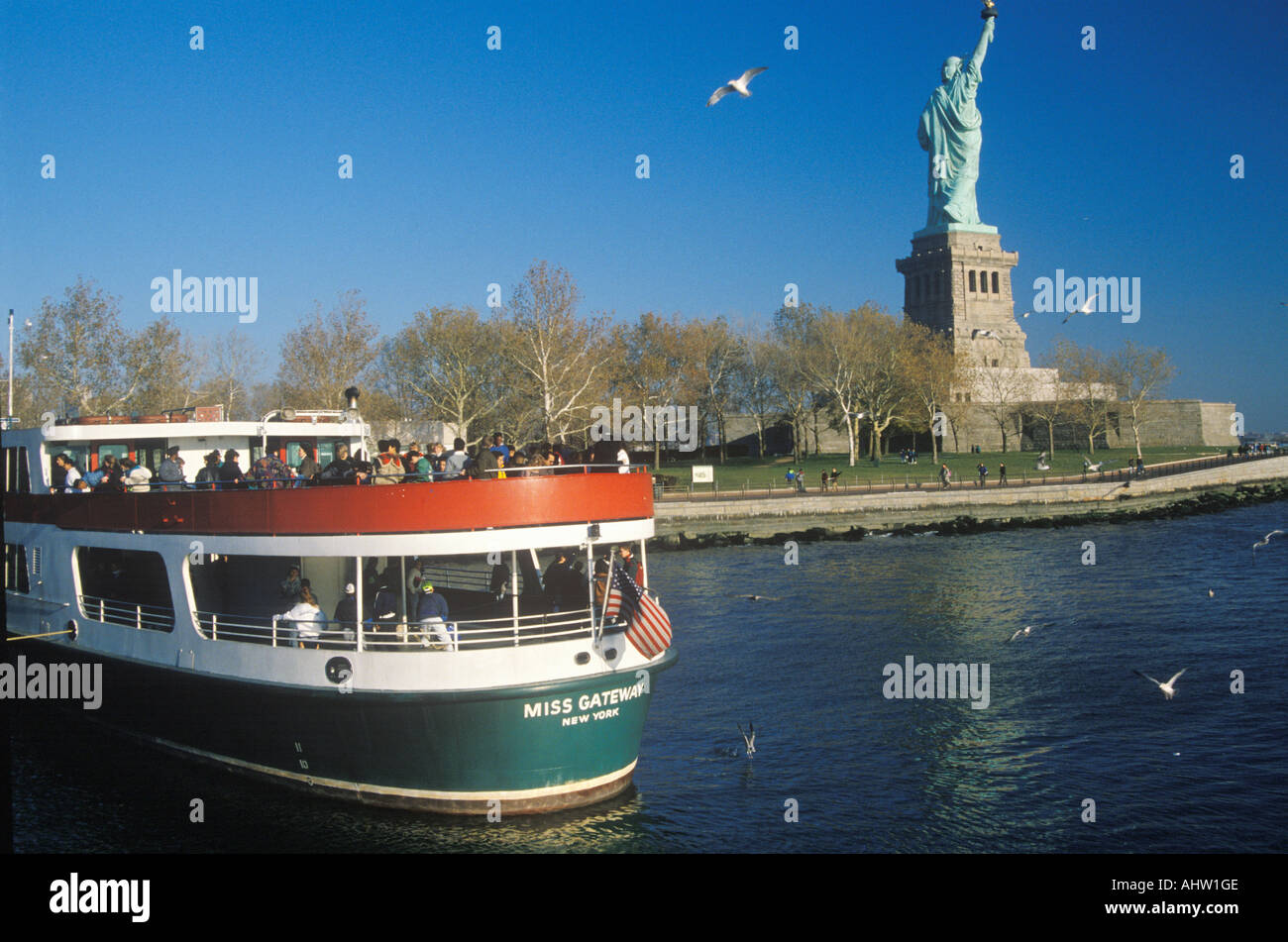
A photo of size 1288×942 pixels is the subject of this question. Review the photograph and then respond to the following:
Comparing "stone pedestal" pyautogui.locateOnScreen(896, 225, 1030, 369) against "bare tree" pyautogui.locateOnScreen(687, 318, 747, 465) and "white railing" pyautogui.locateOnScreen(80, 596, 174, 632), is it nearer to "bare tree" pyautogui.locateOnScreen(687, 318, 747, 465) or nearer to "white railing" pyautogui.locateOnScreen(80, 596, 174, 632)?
"bare tree" pyautogui.locateOnScreen(687, 318, 747, 465)

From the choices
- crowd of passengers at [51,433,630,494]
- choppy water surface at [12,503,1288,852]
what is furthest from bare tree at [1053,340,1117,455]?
crowd of passengers at [51,433,630,494]

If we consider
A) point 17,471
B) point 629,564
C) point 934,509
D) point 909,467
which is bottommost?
point 934,509

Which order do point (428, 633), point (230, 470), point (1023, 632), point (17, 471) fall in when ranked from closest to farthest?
point (428, 633) < point (230, 470) < point (17, 471) < point (1023, 632)

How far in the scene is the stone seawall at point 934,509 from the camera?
198 feet

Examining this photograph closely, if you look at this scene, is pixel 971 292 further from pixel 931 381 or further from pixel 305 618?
pixel 305 618

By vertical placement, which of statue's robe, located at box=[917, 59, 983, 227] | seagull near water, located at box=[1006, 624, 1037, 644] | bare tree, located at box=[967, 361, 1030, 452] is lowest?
seagull near water, located at box=[1006, 624, 1037, 644]

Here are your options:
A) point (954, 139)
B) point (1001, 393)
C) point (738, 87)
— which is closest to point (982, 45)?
point (954, 139)

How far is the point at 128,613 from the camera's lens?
20969 mm

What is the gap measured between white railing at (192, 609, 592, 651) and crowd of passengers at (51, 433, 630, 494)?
218 cm

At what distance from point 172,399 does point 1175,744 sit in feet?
206

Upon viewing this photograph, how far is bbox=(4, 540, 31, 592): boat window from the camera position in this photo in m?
24.3

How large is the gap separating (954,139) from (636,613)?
99.5 metres
